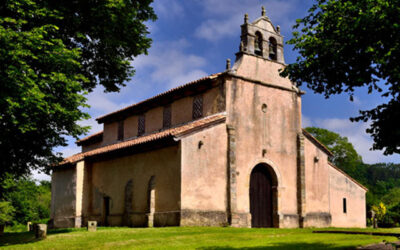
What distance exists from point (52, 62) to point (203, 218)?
11483 mm

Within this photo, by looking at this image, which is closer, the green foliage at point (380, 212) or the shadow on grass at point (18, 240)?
the shadow on grass at point (18, 240)

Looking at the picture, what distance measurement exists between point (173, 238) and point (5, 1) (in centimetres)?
1211

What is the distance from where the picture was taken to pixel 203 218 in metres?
24.7

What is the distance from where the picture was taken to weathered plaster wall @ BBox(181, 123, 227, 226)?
24.5 metres

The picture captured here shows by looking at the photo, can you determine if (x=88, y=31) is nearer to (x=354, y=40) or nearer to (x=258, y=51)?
(x=258, y=51)

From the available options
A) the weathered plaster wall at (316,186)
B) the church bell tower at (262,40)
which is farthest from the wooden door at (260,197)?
the church bell tower at (262,40)

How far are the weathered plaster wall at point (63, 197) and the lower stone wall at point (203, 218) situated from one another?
11789 mm

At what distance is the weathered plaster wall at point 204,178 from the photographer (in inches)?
966

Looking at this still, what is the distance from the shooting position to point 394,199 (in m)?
75.1

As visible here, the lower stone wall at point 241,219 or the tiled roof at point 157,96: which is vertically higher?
the tiled roof at point 157,96

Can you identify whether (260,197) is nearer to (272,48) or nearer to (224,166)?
(224,166)

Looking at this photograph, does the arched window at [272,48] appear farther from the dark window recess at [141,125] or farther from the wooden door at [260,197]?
the dark window recess at [141,125]

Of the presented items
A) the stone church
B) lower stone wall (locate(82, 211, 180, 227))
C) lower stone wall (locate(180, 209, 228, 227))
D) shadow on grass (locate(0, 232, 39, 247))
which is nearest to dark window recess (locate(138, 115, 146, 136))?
the stone church

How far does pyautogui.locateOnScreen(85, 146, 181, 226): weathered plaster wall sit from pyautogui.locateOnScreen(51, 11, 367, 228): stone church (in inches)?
2.4
